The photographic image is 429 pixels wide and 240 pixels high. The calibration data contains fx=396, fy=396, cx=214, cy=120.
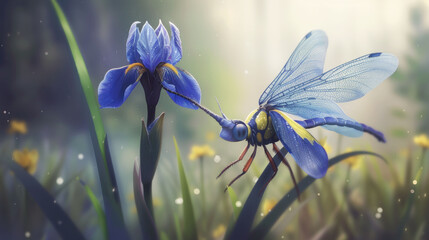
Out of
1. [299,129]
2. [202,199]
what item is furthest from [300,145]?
[202,199]

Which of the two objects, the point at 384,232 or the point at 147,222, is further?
the point at 384,232

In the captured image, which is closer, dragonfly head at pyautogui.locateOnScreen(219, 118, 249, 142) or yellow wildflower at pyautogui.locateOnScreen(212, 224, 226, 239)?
dragonfly head at pyautogui.locateOnScreen(219, 118, 249, 142)

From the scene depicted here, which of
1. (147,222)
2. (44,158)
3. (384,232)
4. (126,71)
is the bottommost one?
(384,232)

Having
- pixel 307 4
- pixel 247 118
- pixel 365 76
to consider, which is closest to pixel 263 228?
pixel 247 118

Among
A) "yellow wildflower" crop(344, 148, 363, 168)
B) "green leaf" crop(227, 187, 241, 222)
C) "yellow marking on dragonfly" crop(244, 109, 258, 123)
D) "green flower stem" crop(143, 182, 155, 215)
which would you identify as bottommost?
"green leaf" crop(227, 187, 241, 222)

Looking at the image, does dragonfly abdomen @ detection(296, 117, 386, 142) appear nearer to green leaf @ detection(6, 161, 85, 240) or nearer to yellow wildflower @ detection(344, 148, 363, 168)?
yellow wildflower @ detection(344, 148, 363, 168)

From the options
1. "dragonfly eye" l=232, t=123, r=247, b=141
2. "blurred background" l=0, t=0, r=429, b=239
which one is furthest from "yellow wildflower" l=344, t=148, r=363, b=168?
"dragonfly eye" l=232, t=123, r=247, b=141

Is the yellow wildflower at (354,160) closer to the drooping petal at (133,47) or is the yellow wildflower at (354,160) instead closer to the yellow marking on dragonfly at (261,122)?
the yellow marking on dragonfly at (261,122)

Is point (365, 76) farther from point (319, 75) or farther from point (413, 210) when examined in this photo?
point (413, 210)
